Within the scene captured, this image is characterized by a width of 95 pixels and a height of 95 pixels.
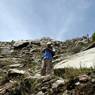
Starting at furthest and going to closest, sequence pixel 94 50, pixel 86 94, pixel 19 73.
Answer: pixel 94 50 → pixel 19 73 → pixel 86 94

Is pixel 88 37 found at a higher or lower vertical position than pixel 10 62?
higher

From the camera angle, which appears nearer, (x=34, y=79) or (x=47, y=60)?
(x=34, y=79)

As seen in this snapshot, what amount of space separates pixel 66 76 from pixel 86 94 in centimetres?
227

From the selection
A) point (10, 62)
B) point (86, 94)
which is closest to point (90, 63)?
point (86, 94)

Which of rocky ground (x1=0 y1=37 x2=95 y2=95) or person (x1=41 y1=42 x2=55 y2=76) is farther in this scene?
person (x1=41 y1=42 x2=55 y2=76)

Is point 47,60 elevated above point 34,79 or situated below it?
above

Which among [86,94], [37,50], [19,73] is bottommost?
[86,94]

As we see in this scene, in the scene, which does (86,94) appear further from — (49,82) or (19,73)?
(19,73)

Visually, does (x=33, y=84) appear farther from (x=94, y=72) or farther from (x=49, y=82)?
(x=94, y=72)

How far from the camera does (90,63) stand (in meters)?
19.3

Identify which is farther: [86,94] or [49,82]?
[49,82]

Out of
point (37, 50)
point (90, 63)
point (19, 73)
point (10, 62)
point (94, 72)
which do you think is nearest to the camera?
point (94, 72)

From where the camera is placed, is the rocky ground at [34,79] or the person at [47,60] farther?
the person at [47,60]

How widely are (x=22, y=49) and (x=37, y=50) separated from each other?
1.42 metres
